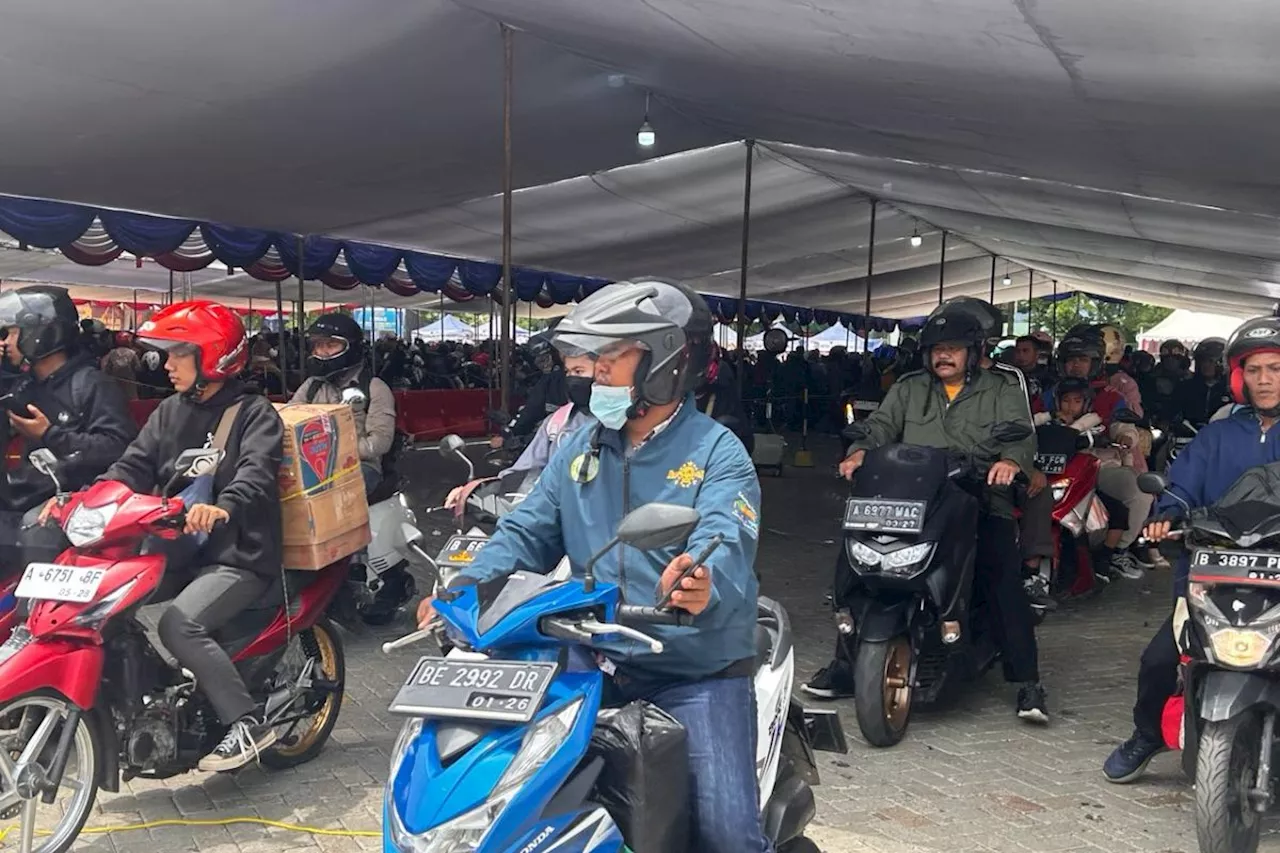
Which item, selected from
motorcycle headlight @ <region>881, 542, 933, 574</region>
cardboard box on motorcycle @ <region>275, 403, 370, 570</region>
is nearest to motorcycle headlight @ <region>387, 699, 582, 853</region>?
cardboard box on motorcycle @ <region>275, 403, 370, 570</region>

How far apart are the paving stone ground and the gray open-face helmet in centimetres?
198

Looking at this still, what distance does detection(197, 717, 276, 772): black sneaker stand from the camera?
3.93 m

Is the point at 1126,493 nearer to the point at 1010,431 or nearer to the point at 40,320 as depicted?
the point at 1010,431

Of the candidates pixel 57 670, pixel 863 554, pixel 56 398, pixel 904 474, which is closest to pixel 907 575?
pixel 863 554

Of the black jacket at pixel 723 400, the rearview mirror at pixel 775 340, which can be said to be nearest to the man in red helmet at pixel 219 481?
the black jacket at pixel 723 400

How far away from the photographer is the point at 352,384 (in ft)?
19.7

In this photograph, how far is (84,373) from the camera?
4586 millimetres

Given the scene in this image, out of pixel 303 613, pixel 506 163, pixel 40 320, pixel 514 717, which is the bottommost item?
pixel 303 613

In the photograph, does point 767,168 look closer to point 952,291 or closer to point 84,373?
point 84,373

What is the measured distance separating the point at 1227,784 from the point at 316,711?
126 inches

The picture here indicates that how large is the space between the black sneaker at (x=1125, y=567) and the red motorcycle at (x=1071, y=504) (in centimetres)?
76

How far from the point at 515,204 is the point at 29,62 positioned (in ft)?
19.7

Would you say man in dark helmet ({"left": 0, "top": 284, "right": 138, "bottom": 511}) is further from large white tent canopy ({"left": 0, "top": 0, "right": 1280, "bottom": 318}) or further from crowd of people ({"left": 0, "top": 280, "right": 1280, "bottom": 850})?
large white tent canopy ({"left": 0, "top": 0, "right": 1280, "bottom": 318})

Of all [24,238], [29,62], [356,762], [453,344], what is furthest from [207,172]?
[453,344]
